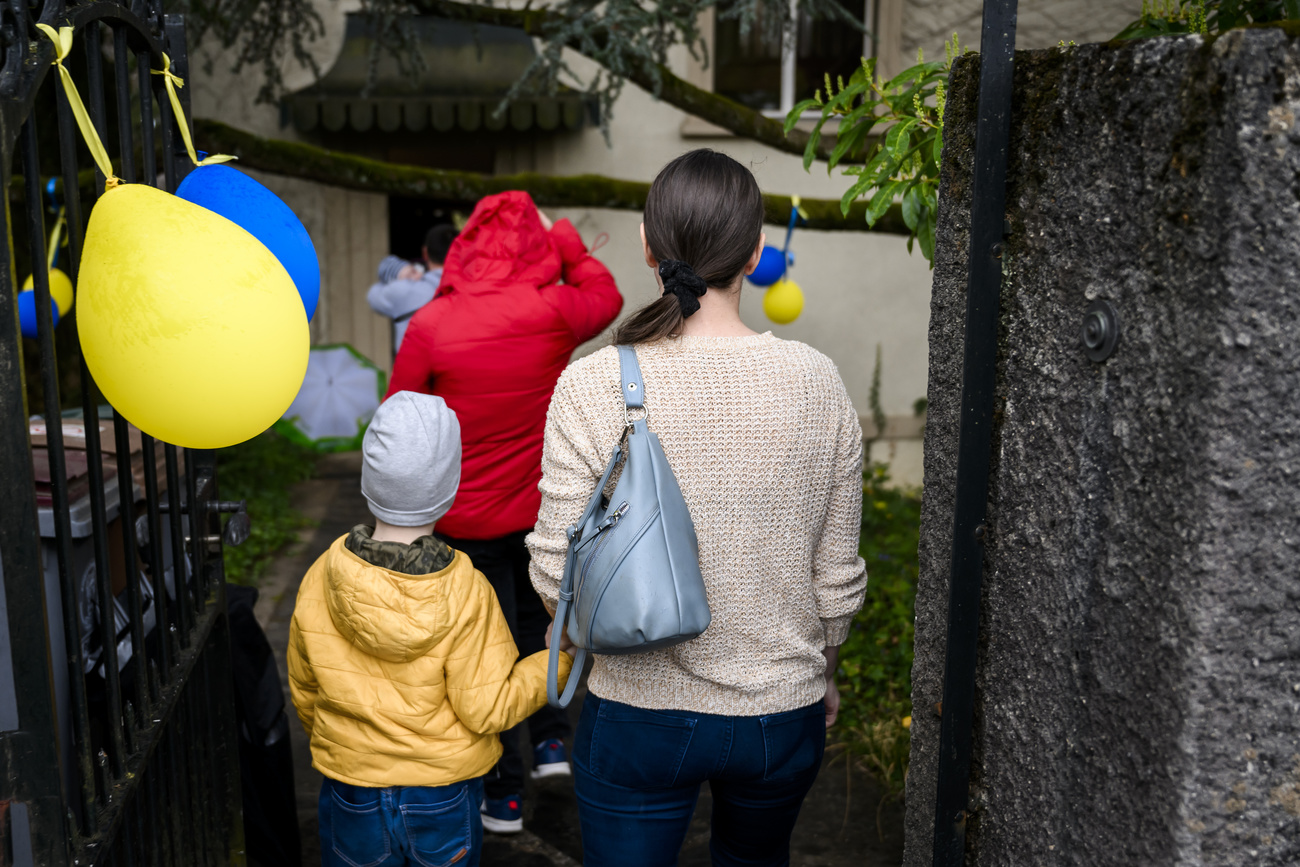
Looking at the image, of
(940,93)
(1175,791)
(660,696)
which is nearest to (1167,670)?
(1175,791)

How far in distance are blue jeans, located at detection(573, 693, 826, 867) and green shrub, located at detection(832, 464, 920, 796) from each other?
171 cm

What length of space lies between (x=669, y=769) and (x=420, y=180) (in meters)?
4.28

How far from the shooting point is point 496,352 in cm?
296

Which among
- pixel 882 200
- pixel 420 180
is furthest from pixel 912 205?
pixel 420 180

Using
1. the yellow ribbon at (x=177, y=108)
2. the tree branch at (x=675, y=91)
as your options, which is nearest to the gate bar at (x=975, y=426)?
the yellow ribbon at (x=177, y=108)

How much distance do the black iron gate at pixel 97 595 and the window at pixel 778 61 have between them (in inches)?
231

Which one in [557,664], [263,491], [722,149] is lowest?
[263,491]

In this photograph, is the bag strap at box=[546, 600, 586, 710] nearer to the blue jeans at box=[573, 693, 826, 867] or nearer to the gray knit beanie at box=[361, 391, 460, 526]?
the blue jeans at box=[573, 693, 826, 867]

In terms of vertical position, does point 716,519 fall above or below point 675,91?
below

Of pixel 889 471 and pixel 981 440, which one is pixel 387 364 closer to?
pixel 889 471

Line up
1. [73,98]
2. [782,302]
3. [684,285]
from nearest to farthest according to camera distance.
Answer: [73,98] → [684,285] → [782,302]

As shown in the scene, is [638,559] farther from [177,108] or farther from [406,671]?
[177,108]

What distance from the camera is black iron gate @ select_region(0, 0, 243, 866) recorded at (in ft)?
4.42

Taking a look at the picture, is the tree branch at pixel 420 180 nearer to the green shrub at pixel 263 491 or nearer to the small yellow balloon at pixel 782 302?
the small yellow balloon at pixel 782 302
